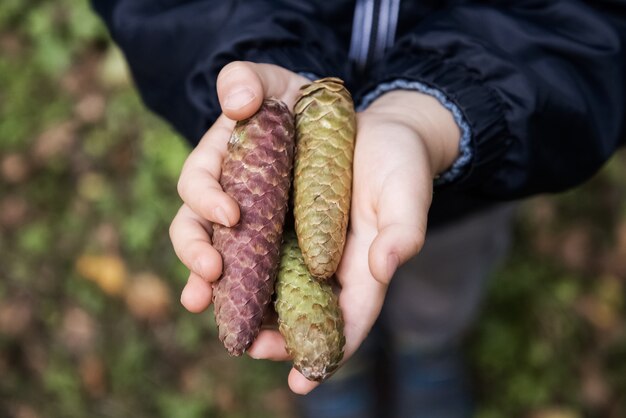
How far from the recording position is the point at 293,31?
1915mm

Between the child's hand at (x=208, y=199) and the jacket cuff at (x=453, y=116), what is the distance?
407 mm

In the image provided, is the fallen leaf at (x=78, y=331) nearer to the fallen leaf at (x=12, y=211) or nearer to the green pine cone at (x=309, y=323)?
the fallen leaf at (x=12, y=211)

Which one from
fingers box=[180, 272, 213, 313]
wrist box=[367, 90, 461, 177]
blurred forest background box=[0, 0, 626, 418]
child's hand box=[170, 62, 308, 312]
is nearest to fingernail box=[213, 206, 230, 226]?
child's hand box=[170, 62, 308, 312]

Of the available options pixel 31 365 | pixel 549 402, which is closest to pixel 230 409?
pixel 31 365

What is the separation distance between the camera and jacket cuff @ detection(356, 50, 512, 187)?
1.79m

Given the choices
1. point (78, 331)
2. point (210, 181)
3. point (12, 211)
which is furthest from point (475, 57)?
point (12, 211)

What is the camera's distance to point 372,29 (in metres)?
2.01

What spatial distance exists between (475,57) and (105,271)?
245 centimetres

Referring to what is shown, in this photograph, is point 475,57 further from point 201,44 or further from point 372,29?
point 201,44

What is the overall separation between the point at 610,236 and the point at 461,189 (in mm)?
2007

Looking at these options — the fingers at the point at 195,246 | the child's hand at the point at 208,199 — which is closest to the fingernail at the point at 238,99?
the child's hand at the point at 208,199

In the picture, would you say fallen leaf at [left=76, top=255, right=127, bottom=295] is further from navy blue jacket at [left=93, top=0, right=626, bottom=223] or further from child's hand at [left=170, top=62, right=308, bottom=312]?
child's hand at [left=170, top=62, right=308, bottom=312]

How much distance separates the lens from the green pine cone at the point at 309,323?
4.66ft

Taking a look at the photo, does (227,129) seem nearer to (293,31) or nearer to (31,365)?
(293,31)
